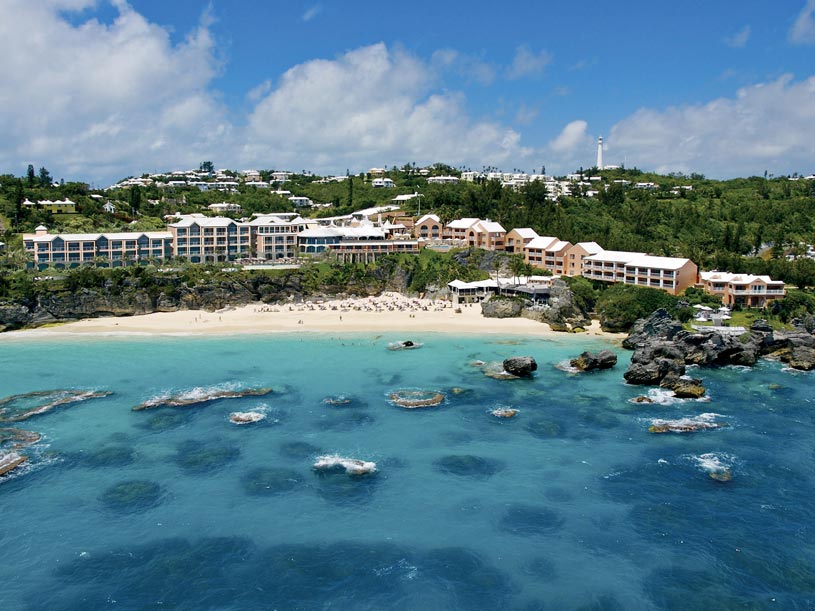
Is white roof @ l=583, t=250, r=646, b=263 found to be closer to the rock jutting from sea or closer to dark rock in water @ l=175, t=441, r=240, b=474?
the rock jutting from sea

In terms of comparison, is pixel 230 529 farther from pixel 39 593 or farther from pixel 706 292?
pixel 706 292

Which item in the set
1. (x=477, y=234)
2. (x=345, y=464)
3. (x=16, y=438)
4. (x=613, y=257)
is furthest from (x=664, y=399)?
(x=477, y=234)

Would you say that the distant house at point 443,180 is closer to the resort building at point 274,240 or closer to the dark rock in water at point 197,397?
the resort building at point 274,240

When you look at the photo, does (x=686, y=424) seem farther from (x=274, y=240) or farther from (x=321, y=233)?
(x=274, y=240)

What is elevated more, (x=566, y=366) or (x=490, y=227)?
(x=490, y=227)

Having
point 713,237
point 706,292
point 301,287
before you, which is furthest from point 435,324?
point 713,237

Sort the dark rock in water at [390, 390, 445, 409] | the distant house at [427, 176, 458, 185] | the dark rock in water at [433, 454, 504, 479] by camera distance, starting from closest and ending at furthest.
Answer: the dark rock in water at [433, 454, 504, 479] < the dark rock in water at [390, 390, 445, 409] < the distant house at [427, 176, 458, 185]

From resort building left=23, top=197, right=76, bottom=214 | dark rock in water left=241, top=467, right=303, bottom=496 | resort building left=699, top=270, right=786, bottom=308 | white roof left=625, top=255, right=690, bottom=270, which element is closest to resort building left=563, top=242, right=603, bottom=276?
white roof left=625, top=255, right=690, bottom=270
